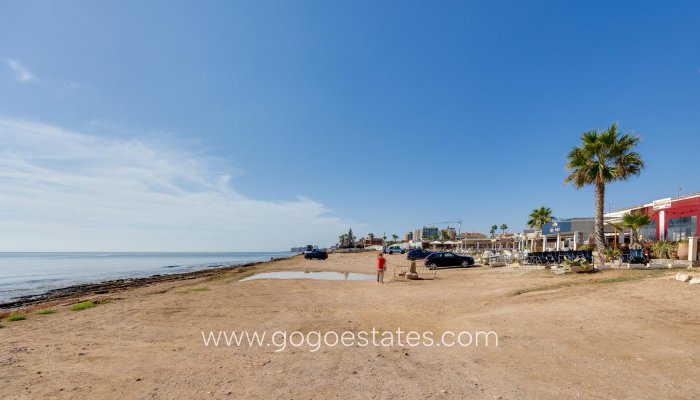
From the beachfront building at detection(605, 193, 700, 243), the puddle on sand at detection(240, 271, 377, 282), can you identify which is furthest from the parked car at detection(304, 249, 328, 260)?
the beachfront building at detection(605, 193, 700, 243)

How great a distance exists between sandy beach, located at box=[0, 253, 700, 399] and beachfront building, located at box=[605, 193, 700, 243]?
1989cm

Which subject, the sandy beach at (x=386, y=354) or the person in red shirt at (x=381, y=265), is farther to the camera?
the person in red shirt at (x=381, y=265)

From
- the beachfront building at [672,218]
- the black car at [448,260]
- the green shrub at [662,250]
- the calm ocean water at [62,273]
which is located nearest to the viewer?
the green shrub at [662,250]

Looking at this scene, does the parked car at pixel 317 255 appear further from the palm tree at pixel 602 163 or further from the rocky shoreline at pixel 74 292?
the palm tree at pixel 602 163

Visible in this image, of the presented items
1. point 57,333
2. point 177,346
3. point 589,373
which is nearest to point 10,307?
point 57,333

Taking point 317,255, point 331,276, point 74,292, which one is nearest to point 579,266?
point 331,276

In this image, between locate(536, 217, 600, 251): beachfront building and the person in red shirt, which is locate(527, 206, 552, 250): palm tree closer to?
locate(536, 217, 600, 251): beachfront building

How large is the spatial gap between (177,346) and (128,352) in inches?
35.7

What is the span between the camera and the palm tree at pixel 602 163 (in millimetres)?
21969

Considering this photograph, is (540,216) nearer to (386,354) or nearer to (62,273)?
(386,354)

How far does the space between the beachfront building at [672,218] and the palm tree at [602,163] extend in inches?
316

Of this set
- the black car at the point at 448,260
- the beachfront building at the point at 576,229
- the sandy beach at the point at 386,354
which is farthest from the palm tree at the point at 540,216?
the sandy beach at the point at 386,354

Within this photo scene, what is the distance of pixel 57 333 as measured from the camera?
922 centimetres

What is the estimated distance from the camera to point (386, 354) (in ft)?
21.9
